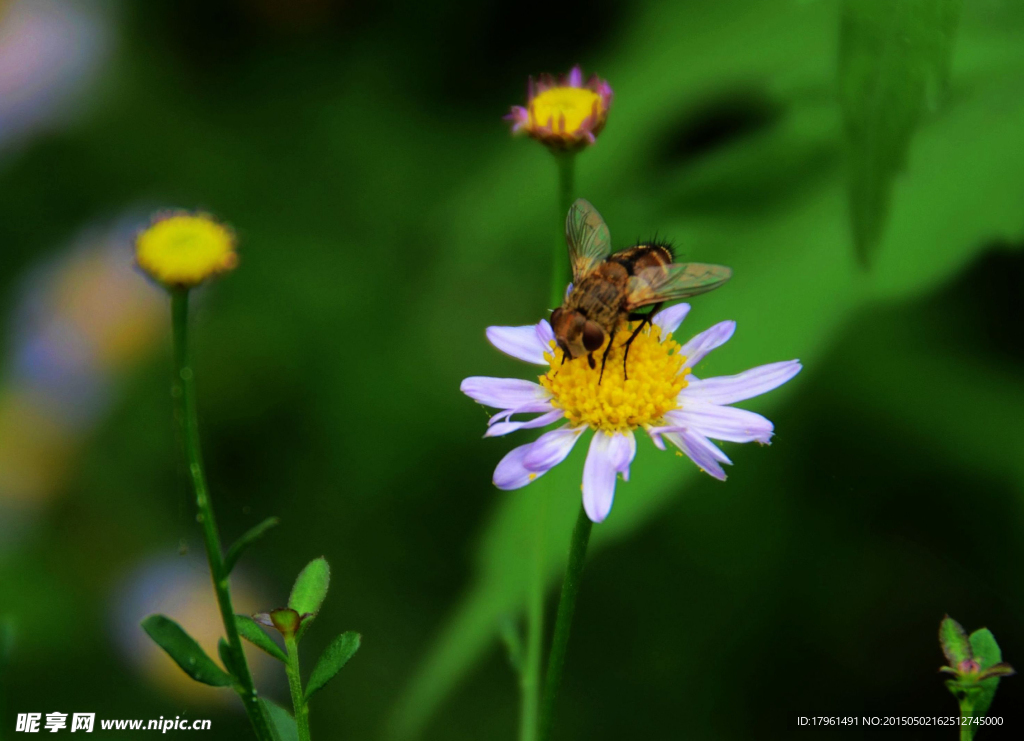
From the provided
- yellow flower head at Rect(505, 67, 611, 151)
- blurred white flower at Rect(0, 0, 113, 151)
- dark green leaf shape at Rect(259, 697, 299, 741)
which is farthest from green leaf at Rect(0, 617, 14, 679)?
blurred white flower at Rect(0, 0, 113, 151)

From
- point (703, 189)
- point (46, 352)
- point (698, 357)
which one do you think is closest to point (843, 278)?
point (703, 189)

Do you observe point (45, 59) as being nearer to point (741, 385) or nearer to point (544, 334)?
point (544, 334)

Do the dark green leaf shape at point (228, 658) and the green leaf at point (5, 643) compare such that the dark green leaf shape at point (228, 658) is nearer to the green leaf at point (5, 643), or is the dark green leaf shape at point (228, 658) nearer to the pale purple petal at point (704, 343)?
the green leaf at point (5, 643)

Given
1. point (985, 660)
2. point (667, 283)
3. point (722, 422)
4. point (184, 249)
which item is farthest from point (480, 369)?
point (985, 660)

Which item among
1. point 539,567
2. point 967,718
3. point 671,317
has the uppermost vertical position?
point 671,317

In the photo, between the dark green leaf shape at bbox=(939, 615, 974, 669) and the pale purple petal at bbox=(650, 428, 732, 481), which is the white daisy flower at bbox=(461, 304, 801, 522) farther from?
the dark green leaf shape at bbox=(939, 615, 974, 669)

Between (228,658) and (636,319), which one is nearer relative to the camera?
(228,658)

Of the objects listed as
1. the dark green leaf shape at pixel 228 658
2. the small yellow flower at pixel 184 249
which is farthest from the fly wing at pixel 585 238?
the dark green leaf shape at pixel 228 658
